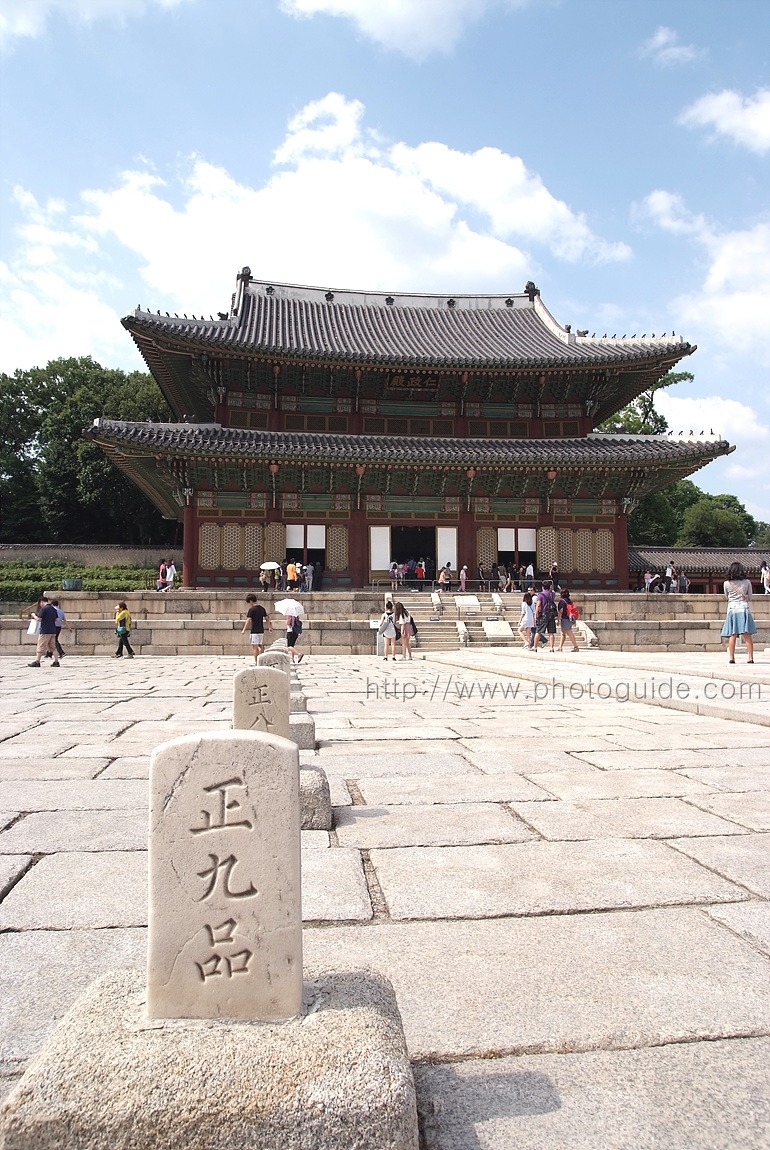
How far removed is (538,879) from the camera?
2832mm

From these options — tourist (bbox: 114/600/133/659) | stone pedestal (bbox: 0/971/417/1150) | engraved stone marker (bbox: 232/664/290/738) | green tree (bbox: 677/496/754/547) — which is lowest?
tourist (bbox: 114/600/133/659)

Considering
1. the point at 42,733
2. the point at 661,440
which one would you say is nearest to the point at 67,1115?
the point at 42,733

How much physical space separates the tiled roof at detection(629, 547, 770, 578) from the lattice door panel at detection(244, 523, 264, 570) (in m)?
15.6

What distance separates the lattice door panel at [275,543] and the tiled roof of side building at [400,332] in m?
5.71

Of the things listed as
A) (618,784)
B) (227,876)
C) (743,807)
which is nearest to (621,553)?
(618,784)

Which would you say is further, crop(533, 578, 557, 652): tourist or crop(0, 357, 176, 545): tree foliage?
crop(0, 357, 176, 545): tree foliage

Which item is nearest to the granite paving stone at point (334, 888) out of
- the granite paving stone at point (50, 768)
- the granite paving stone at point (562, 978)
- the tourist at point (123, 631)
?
the granite paving stone at point (562, 978)

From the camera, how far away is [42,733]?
6.30 metres

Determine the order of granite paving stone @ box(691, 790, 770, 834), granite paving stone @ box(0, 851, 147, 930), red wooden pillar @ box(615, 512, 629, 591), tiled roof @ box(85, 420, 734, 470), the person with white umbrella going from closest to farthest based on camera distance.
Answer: granite paving stone @ box(0, 851, 147, 930) < granite paving stone @ box(691, 790, 770, 834) < the person with white umbrella < tiled roof @ box(85, 420, 734, 470) < red wooden pillar @ box(615, 512, 629, 591)

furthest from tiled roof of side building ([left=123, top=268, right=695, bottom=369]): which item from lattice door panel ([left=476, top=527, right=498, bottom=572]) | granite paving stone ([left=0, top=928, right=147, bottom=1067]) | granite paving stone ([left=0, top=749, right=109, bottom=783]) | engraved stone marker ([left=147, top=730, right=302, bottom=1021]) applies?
engraved stone marker ([left=147, top=730, right=302, bottom=1021])

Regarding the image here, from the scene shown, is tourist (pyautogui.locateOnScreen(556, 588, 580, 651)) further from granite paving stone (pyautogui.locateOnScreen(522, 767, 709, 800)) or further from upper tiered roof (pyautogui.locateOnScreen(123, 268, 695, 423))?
upper tiered roof (pyautogui.locateOnScreen(123, 268, 695, 423))

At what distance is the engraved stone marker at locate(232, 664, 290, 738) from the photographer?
391 centimetres

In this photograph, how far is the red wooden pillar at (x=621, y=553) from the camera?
25594 mm

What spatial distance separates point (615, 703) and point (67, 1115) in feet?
24.7
